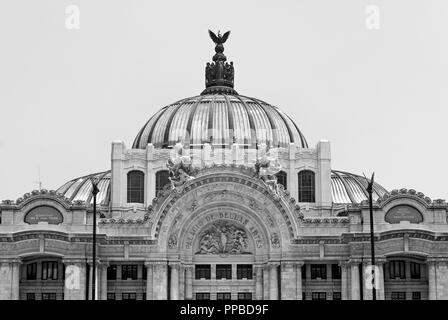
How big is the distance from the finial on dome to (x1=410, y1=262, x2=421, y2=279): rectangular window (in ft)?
95.7

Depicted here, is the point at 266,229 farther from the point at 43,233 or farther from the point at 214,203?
the point at 43,233

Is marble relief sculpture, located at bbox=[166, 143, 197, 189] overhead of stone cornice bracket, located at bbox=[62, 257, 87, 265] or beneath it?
overhead

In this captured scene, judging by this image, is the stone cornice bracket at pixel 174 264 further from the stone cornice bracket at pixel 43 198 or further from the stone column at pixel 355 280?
the stone column at pixel 355 280

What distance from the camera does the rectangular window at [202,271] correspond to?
105m

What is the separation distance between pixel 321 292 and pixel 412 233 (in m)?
9.47

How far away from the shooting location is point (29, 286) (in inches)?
4026

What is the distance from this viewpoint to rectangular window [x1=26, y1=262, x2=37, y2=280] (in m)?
103

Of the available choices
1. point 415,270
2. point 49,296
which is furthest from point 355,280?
point 49,296

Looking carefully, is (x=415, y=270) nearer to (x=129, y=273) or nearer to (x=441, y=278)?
(x=441, y=278)

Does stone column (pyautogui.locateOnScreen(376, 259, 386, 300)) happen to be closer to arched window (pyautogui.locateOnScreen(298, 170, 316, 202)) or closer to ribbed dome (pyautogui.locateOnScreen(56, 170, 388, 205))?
arched window (pyautogui.locateOnScreen(298, 170, 316, 202))

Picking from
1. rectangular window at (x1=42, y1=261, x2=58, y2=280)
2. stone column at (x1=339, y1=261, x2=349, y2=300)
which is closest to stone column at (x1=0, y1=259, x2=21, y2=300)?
rectangular window at (x1=42, y1=261, x2=58, y2=280)
